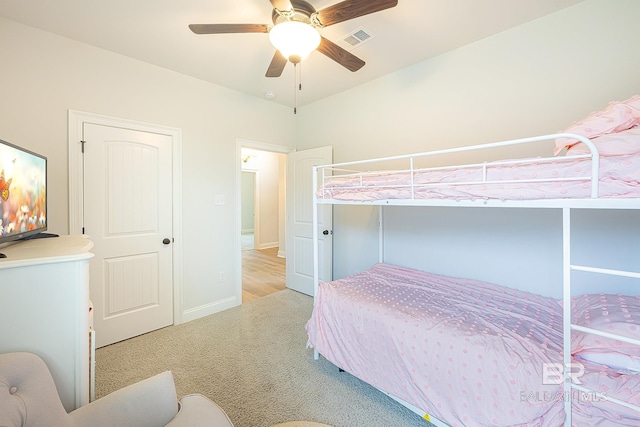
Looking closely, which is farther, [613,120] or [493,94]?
[493,94]

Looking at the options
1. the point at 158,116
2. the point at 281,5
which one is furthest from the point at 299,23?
the point at 158,116

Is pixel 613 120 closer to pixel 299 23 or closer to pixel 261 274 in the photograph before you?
pixel 299 23

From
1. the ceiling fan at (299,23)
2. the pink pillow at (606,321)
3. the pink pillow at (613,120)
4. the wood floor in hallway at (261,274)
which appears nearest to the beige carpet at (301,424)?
the pink pillow at (606,321)

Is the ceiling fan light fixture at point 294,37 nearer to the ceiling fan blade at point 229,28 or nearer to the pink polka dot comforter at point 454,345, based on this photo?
the ceiling fan blade at point 229,28

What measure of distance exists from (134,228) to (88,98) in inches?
47.8

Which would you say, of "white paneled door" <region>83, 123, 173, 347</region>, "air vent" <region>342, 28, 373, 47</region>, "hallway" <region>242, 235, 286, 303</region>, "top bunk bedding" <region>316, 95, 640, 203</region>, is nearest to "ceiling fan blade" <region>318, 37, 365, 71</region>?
"air vent" <region>342, 28, 373, 47</region>

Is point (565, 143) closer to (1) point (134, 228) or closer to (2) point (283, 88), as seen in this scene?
(2) point (283, 88)

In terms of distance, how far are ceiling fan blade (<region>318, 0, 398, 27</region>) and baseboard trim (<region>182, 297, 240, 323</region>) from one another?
3.02 meters

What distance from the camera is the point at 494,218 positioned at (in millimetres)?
2264

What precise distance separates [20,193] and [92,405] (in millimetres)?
1186

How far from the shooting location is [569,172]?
1.12 m

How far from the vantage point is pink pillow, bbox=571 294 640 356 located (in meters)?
1.10

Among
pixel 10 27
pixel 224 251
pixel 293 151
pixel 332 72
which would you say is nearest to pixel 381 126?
pixel 332 72

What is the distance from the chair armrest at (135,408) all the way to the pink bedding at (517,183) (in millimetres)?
1527
